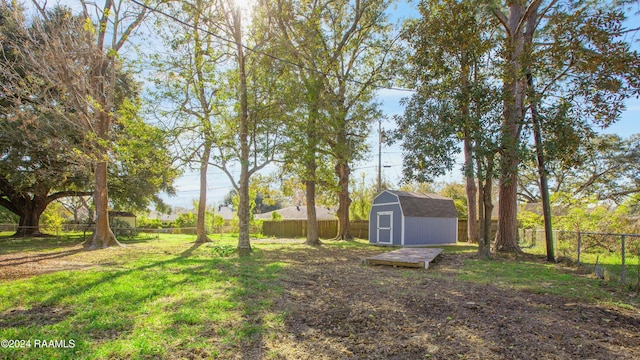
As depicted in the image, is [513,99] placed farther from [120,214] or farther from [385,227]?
[120,214]

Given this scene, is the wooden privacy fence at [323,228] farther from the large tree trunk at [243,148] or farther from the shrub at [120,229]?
the large tree trunk at [243,148]

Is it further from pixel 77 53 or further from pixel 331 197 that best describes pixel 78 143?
pixel 331 197

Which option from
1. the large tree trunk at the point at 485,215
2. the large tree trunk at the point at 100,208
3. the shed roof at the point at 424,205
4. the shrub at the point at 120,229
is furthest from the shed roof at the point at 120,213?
the large tree trunk at the point at 485,215

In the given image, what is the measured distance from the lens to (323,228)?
85.5ft

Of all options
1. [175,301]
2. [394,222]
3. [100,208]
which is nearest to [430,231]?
[394,222]

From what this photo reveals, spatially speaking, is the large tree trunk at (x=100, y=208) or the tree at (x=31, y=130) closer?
the tree at (x=31, y=130)

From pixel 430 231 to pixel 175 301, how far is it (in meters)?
16.4

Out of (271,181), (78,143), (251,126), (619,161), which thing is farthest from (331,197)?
(619,161)

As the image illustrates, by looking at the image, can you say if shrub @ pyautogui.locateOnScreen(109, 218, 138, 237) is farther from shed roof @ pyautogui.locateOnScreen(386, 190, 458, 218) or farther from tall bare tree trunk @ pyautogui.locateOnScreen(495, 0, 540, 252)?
tall bare tree trunk @ pyautogui.locateOnScreen(495, 0, 540, 252)

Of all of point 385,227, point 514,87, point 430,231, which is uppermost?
point 514,87

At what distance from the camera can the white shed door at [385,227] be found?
18531 millimetres

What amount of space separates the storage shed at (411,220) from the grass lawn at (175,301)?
920 cm

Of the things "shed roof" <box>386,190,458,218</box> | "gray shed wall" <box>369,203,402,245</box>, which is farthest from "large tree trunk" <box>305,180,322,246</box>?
"shed roof" <box>386,190,458,218</box>

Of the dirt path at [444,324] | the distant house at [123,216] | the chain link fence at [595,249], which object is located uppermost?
the distant house at [123,216]
